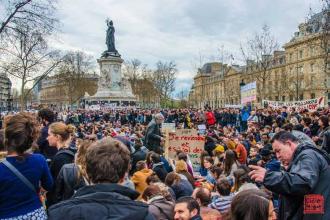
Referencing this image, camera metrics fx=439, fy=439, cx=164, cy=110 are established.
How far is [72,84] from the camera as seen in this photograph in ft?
269

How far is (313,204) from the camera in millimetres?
3814

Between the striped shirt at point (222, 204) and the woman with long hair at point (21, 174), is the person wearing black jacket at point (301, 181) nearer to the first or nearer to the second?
the striped shirt at point (222, 204)

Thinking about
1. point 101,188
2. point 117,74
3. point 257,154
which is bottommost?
point 257,154

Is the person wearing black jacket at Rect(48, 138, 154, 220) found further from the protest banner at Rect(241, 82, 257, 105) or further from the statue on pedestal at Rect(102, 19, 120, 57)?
the statue on pedestal at Rect(102, 19, 120, 57)

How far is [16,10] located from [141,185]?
2121cm

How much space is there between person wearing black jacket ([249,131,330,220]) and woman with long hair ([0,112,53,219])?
202 cm

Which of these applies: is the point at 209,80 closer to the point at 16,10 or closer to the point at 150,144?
the point at 16,10

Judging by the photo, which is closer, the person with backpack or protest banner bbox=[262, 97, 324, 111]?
the person with backpack

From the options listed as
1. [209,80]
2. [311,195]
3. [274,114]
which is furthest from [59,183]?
[209,80]

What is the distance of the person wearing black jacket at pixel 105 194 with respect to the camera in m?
2.59

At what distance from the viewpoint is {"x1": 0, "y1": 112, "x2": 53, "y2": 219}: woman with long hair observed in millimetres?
3943

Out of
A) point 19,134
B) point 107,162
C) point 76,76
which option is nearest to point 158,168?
point 19,134

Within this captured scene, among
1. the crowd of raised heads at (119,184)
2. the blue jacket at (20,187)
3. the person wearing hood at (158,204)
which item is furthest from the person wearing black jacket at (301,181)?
the blue jacket at (20,187)

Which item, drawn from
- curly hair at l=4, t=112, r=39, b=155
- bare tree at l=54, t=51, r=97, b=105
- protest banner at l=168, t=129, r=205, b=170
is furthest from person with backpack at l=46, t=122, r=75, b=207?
bare tree at l=54, t=51, r=97, b=105
